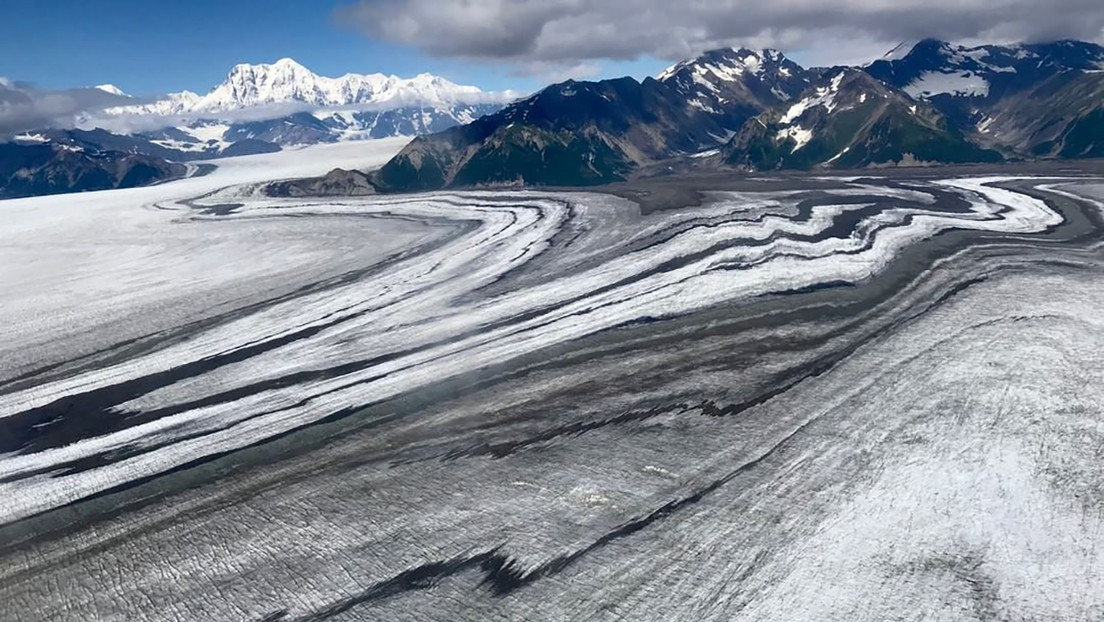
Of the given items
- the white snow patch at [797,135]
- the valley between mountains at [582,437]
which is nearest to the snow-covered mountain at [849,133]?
the white snow patch at [797,135]

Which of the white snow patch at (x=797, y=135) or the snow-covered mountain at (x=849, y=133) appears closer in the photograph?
the snow-covered mountain at (x=849, y=133)

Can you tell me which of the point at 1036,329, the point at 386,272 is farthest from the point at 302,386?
the point at 1036,329

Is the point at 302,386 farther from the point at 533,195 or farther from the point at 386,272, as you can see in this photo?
A: the point at 533,195

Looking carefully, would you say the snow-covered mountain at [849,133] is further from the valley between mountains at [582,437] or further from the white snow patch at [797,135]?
Result: the valley between mountains at [582,437]

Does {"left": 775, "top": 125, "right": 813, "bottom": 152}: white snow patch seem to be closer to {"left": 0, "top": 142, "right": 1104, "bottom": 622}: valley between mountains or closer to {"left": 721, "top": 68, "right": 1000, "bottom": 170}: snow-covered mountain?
{"left": 721, "top": 68, "right": 1000, "bottom": 170}: snow-covered mountain

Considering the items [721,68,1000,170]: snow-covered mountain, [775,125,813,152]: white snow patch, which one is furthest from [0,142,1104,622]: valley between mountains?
[775,125,813,152]: white snow patch

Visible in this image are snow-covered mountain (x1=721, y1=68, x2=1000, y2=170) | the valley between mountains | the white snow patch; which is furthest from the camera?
the white snow patch

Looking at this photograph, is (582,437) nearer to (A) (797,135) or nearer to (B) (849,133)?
(B) (849,133)

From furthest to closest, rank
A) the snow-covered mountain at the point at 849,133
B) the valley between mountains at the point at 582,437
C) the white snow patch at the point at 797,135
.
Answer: the white snow patch at the point at 797,135, the snow-covered mountain at the point at 849,133, the valley between mountains at the point at 582,437
